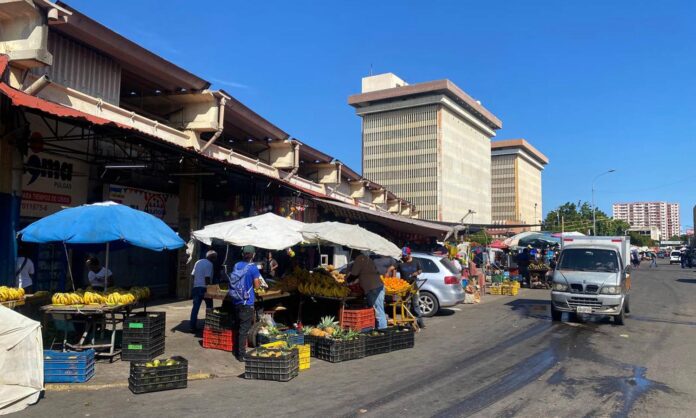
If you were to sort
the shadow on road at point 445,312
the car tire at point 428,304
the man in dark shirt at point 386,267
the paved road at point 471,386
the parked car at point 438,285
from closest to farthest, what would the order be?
the paved road at point 471,386 → the man in dark shirt at point 386,267 → the parked car at point 438,285 → the car tire at point 428,304 → the shadow on road at point 445,312

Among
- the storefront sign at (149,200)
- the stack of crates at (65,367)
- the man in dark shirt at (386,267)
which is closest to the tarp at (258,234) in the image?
the man in dark shirt at (386,267)

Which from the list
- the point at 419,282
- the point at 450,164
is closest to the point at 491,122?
the point at 450,164

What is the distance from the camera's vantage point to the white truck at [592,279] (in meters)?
12.4

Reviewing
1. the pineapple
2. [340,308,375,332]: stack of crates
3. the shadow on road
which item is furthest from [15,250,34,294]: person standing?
the shadow on road

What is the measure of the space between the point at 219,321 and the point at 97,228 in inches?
108

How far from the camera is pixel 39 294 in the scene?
9016 millimetres

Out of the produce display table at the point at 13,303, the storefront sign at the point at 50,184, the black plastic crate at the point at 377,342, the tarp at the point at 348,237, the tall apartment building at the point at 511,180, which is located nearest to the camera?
the produce display table at the point at 13,303

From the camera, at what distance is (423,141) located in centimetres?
12194

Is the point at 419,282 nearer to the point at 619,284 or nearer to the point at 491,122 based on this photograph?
the point at 619,284

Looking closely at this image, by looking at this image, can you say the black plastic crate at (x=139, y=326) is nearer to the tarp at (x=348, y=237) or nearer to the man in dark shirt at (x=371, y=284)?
the tarp at (x=348, y=237)

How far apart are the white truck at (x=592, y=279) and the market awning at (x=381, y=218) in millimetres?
7685

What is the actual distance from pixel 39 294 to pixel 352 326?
19.3 ft

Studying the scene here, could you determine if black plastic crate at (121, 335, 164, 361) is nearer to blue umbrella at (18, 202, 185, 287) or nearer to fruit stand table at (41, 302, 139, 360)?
fruit stand table at (41, 302, 139, 360)

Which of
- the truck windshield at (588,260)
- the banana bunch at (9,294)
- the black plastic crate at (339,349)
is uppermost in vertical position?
the truck windshield at (588,260)
